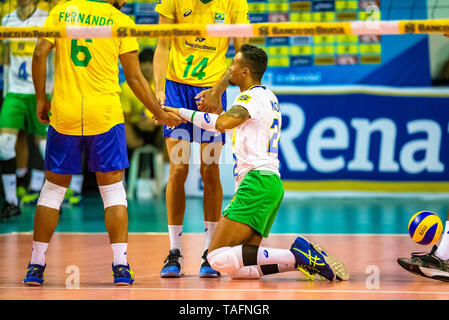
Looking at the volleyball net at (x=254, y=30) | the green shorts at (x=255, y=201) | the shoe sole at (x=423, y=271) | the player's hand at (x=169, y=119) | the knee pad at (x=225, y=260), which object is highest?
the volleyball net at (x=254, y=30)

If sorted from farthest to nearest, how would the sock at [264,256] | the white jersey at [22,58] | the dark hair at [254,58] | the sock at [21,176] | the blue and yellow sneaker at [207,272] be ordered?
the sock at [21,176]
the white jersey at [22,58]
the blue and yellow sneaker at [207,272]
the dark hair at [254,58]
the sock at [264,256]

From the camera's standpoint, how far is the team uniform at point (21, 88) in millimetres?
10086

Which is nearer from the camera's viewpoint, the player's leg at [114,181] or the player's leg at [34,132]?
the player's leg at [114,181]

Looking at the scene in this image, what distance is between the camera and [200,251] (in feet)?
23.6

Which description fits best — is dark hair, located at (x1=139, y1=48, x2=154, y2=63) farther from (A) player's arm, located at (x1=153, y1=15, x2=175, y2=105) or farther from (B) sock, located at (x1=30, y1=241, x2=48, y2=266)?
(B) sock, located at (x1=30, y1=241, x2=48, y2=266)

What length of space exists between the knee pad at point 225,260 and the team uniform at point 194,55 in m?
1.07

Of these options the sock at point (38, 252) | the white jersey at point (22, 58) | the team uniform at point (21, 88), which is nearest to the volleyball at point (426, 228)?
the sock at point (38, 252)

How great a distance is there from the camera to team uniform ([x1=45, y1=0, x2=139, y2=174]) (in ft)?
17.4

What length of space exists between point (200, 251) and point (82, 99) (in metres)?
2.41

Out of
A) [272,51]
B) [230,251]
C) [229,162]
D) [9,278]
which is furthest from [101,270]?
[272,51]

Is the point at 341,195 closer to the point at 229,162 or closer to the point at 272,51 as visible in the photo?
the point at 229,162

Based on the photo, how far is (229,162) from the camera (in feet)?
40.2

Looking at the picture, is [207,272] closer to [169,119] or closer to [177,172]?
[177,172]

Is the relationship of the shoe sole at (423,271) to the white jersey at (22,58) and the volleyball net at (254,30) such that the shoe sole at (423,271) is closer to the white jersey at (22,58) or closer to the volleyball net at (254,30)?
the volleyball net at (254,30)
